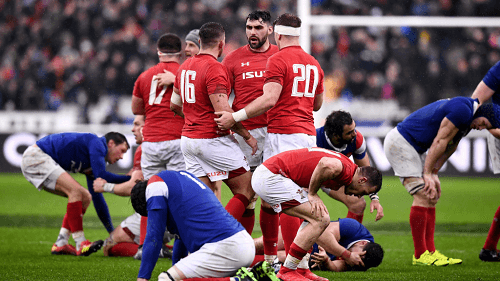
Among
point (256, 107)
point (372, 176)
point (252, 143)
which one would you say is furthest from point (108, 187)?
point (372, 176)

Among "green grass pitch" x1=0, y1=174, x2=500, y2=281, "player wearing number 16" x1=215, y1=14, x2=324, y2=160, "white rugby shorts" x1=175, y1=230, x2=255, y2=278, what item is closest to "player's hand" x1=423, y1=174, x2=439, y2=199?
"green grass pitch" x1=0, y1=174, x2=500, y2=281

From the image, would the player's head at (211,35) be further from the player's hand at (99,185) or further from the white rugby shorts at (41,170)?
the white rugby shorts at (41,170)

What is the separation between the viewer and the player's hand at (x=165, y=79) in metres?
6.38

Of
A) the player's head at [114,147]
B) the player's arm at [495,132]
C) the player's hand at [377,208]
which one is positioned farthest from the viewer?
the player's head at [114,147]

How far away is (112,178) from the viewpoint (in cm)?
674

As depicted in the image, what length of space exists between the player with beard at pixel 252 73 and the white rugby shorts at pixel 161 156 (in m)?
0.92

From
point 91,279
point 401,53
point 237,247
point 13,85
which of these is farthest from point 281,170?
point 13,85

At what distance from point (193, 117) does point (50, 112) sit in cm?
1303

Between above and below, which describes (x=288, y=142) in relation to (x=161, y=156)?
above

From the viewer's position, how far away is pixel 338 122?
5637mm

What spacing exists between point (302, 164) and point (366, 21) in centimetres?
915

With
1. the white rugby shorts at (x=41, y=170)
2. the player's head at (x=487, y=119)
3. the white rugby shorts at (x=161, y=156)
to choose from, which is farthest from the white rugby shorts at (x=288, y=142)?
the white rugby shorts at (x=41, y=170)

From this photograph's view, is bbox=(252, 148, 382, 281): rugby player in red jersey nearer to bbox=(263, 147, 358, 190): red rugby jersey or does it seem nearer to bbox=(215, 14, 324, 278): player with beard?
bbox=(263, 147, 358, 190): red rugby jersey

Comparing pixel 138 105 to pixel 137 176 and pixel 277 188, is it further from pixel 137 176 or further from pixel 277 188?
pixel 277 188
